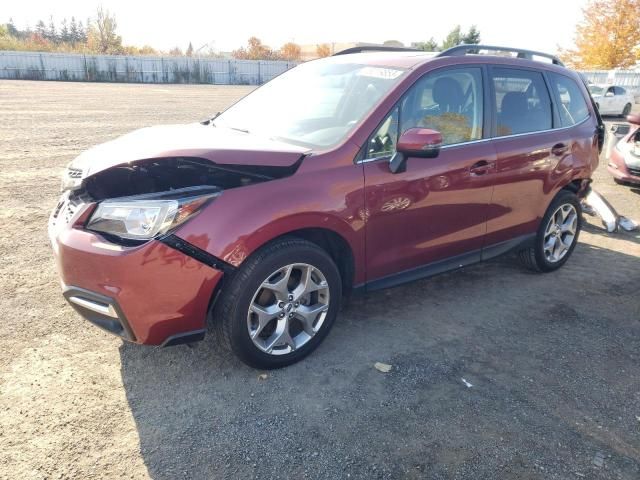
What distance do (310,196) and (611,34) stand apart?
39223 mm

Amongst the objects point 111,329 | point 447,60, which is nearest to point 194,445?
point 111,329

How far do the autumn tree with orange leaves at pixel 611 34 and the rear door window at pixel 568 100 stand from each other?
35.3 meters

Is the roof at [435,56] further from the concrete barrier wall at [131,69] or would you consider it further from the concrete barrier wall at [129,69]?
the concrete barrier wall at [129,69]

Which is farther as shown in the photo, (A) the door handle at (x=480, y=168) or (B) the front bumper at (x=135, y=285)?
(A) the door handle at (x=480, y=168)

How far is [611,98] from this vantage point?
1983cm

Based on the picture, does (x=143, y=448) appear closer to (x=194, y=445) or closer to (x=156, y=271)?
(x=194, y=445)

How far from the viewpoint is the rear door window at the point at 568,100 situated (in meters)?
4.61

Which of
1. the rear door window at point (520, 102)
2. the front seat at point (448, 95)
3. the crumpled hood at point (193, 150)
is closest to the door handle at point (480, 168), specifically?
A: the rear door window at point (520, 102)

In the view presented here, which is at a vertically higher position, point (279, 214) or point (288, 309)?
point (279, 214)

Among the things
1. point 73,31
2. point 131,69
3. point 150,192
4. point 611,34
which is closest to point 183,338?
point 150,192

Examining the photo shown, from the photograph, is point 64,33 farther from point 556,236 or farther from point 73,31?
point 556,236

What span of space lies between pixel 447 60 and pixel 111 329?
2.96 meters

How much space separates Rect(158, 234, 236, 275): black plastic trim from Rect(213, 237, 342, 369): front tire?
0.33ft

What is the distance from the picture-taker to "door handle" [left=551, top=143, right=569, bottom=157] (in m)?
4.43
